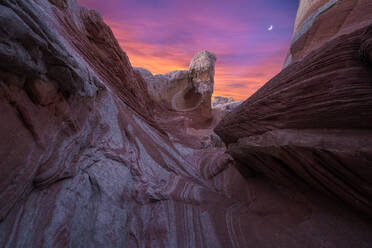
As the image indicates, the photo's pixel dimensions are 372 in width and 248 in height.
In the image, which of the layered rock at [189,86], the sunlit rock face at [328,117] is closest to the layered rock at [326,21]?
the sunlit rock face at [328,117]

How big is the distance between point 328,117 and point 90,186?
301cm

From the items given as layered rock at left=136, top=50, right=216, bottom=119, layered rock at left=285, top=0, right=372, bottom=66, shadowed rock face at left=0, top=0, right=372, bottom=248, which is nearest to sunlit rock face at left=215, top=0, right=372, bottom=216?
layered rock at left=285, top=0, right=372, bottom=66

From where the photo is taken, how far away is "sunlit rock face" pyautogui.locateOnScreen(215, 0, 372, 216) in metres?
1.26

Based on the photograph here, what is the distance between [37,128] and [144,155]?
1.82 metres

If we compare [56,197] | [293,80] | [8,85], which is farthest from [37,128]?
[293,80]

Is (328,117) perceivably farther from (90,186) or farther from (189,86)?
(189,86)

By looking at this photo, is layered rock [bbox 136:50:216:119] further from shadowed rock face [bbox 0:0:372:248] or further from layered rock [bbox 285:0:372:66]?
shadowed rock face [bbox 0:0:372:248]

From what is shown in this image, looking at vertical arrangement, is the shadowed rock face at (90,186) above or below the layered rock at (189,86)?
below

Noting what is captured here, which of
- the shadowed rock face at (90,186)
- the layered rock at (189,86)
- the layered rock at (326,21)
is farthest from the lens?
the layered rock at (189,86)

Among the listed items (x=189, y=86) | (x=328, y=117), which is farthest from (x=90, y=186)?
(x=189, y=86)

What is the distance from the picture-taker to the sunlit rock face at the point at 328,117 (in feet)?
4.13

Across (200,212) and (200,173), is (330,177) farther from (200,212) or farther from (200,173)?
(200,173)

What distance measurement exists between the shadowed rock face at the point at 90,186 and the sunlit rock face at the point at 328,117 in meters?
0.17

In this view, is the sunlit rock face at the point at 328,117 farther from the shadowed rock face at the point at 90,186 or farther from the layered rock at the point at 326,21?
the shadowed rock face at the point at 90,186
